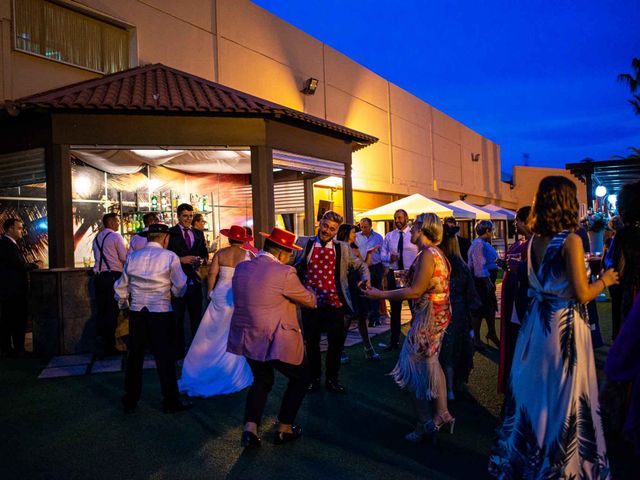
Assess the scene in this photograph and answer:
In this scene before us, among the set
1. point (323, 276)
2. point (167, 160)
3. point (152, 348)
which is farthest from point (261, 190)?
point (152, 348)

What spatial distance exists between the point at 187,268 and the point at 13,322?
2828 mm

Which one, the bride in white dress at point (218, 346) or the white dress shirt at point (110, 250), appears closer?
the bride in white dress at point (218, 346)

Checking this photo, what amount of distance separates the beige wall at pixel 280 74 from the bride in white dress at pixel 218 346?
6553mm

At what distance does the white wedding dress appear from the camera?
5965 mm

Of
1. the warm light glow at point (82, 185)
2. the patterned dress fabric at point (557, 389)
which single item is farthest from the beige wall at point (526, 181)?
the patterned dress fabric at point (557, 389)

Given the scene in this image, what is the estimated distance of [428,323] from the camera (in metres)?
4.41

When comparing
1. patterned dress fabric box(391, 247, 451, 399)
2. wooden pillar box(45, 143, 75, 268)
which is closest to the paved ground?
patterned dress fabric box(391, 247, 451, 399)

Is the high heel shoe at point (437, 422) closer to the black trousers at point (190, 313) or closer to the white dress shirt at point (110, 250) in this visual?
the black trousers at point (190, 313)

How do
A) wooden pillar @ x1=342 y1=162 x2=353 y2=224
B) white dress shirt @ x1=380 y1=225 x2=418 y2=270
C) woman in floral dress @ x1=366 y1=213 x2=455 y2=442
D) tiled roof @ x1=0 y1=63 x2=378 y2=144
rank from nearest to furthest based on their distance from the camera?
1. woman in floral dress @ x1=366 y1=213 x2=455 y2=442
2. tiled roof @ x1=0 y1=63 x2=378 y2=144
3. white dress shirt @ x1=380 y1=225 x2=418 y2=270
4. wooden pillar @ x1=342 y1=162 x2=353 y2=224

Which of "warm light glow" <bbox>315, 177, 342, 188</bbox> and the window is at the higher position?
the window

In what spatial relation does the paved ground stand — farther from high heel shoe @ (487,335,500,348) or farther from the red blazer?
high heel shoe @ (487,335,500,348)

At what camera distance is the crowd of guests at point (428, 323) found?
3.11 m

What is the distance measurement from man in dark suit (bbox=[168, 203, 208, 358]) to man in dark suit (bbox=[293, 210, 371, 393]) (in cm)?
230

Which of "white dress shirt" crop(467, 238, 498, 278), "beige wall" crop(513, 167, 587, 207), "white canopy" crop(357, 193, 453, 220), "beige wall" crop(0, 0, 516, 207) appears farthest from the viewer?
"beige wall" crop(513, 167, 587, 207)
